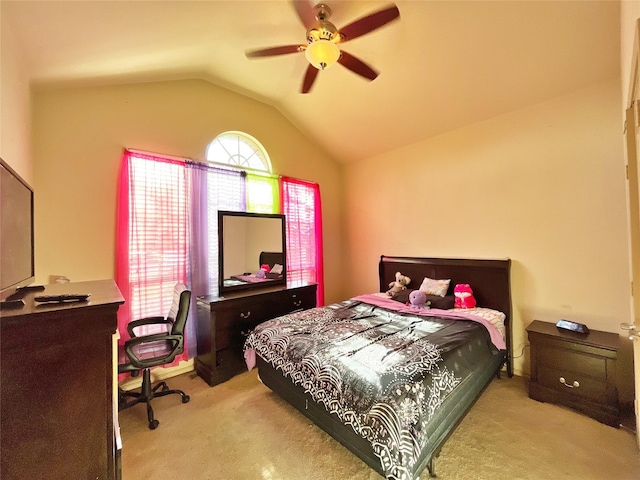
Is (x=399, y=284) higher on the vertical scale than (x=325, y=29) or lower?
lower

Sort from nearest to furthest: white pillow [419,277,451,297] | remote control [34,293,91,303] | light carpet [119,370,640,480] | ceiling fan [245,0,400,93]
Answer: remote control [34,293,91,303] → light carpet [119,370,640,480] → ceiling fan [245,0,400,93] → white pillow [419,277,451,297]

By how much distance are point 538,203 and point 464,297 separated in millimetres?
1213

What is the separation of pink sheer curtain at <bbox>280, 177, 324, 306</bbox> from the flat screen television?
8.79ft

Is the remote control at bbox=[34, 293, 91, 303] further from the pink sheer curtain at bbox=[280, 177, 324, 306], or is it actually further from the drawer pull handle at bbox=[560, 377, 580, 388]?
the drawer pull handle at bbox=[560, 377, 580, 388]

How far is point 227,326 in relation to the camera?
282 cm

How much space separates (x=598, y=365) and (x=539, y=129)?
221 centimetres

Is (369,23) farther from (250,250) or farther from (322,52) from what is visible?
(250,250)

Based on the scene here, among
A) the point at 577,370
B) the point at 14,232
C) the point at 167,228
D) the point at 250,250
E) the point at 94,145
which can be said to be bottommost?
the point at 577,370

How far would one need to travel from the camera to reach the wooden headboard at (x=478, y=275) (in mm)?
2840

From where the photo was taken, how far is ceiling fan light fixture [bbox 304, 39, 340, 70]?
185cm

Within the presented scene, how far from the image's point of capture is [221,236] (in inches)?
126

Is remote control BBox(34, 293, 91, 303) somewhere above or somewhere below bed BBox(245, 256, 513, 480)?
above

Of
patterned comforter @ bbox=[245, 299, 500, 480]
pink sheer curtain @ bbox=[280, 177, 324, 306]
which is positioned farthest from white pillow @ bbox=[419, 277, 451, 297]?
pink sheer curtain @ bbox=[280, 177, 324, 306]

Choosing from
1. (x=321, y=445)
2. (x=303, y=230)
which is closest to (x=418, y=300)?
(x=321, y=445)
